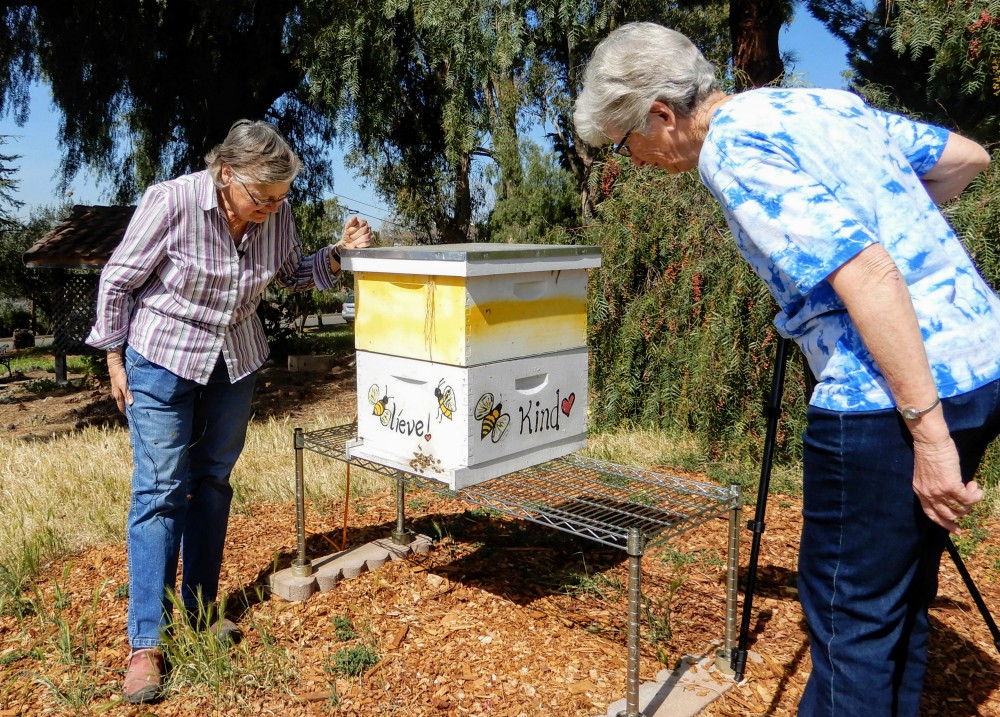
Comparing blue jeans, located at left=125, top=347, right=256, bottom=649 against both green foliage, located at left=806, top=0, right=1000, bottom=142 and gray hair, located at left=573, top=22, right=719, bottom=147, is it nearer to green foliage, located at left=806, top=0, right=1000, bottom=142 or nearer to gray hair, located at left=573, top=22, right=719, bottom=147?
gray hair, located at left=573, top=22, right=719, bottom=147

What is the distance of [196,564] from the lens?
2.85 m

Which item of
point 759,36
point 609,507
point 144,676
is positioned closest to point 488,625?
point 609,507

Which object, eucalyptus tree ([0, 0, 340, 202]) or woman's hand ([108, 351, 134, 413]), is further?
eucalyptus tree ([0, 0, 340, 202])

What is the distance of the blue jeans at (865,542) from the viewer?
1477 mm

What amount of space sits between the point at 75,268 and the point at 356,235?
23.6ft

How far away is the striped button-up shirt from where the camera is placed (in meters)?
2.48

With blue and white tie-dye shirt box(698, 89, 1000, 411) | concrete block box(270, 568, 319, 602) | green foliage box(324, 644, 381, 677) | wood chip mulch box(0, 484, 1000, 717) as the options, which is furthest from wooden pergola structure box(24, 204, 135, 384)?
blue and white tie-dye shirt box(698, 89, 1000, 411)

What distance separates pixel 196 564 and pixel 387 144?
7.41m

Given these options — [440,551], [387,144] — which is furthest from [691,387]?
[387,144]

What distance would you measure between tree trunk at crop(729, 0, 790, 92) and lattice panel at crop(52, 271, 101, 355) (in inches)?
304

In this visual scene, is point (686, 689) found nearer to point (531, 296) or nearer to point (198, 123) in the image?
point (531, 296)

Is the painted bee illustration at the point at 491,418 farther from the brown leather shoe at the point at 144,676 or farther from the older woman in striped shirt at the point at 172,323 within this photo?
the brown leather shoe at the point at 144,676

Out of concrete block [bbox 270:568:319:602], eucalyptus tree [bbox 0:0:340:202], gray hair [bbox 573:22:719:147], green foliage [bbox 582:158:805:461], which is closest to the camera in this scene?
gray hair [bbox 573:22:719:147]

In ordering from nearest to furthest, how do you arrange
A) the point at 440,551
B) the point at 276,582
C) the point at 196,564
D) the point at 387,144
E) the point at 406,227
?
1. the point at 196,564
2. the point at 276,582
3. the point at 440,551
4. the point at 387,144
5. the point at 406,227
